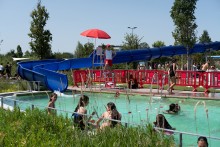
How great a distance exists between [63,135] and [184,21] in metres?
22.1

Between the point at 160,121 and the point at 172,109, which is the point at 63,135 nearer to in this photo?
the point at 160,121

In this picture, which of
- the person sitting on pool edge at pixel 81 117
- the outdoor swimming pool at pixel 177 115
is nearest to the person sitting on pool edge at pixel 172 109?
the outdoor swimming pool at pixel 177 115

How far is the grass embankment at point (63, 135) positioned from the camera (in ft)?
14.7

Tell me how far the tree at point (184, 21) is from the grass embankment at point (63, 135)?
68.6 ft

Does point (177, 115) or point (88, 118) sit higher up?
point (88, 118)

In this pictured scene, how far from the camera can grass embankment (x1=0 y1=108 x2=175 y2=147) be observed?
4.48 meters

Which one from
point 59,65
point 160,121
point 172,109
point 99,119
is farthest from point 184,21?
point 99,119

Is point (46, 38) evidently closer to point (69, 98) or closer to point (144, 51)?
point (144, 51)

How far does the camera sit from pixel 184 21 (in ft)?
84.6

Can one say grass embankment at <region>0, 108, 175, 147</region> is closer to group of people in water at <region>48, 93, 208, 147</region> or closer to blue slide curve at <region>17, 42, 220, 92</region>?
group of people in water at <region>48, 93, 208, 147</region>

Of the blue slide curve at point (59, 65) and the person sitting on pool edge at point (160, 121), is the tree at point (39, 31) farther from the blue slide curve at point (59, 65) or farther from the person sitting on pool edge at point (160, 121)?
the person sitting on pool edge at point (160, 121)

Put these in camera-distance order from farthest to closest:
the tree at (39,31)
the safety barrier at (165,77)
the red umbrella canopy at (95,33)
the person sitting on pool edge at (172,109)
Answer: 1. the tree at (39,31)
2. the safety barrier at (165,77)
3. the red umbrella canopy at (95,33)
4. the person sitting on pool edge at (172,109)

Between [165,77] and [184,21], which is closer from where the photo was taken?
[165,77]

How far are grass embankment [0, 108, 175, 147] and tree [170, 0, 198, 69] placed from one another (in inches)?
823
